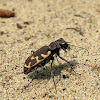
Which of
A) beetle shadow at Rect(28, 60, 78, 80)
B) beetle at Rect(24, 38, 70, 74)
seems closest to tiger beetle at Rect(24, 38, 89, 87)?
beetle at Rect(24, 38, 70, 74)

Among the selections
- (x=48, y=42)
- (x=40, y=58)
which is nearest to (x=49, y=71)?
(x=40, y=58)

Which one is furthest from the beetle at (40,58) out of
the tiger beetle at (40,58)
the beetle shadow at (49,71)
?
the beetle shadow at (49,71)

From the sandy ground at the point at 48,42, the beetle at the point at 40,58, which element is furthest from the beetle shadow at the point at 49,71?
the beetle at the point at 40,58

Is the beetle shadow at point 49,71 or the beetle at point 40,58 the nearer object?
the beetle at point 40,58

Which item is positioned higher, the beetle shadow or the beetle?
the beetle

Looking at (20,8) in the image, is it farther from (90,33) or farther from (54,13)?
(90,33)

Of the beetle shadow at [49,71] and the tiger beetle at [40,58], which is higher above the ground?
the tiger beetle at [40,58]

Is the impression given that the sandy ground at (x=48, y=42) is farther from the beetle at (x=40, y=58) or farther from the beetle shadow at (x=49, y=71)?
the beetle at (x=40, y=58)

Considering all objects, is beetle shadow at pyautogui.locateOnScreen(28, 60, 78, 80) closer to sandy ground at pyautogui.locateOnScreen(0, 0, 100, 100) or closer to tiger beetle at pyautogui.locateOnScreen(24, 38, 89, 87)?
sandy ground at pyautogui.locateOnScreen(0, 0, 100, 100)

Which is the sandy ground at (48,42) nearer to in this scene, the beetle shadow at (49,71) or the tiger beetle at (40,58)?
the beetle shadow at (49,71)

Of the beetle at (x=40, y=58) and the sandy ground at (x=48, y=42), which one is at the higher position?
the beetle at (x=40, y=58)
